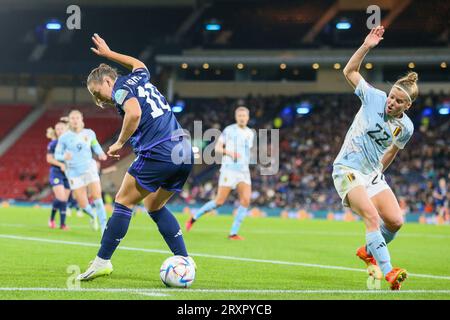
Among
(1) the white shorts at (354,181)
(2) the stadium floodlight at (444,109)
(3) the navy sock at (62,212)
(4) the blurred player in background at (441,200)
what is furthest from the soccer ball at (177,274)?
(2) the stadium floodlight at (444,109)

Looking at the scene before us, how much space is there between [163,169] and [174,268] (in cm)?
101

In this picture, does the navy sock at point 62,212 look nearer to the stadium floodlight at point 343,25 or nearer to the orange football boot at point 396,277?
the orange football boot at point 396,277

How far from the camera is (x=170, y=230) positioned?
934cm

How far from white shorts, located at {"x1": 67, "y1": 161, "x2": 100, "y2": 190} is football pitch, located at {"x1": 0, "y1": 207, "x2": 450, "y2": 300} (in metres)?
1.03

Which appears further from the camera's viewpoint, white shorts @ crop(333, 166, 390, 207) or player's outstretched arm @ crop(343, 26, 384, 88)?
white shorts @ crop(333, 166, 390, 207)

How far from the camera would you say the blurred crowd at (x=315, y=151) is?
35.8 metres

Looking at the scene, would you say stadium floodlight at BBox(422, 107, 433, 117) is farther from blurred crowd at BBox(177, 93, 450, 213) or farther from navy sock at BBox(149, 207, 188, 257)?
navy sock at BBox(149, 207, 188, 257)

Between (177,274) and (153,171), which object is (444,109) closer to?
(153,171)

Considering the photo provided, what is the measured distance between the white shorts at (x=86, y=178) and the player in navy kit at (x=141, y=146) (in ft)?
27.9

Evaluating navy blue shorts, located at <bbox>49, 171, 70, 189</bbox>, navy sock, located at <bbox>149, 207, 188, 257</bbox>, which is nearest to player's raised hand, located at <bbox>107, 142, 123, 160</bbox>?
navy sock, located at <bbox>149, 207, 188, 257</bbox>

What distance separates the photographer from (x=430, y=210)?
1303 inches

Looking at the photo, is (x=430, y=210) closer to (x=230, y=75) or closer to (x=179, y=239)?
(x=230, y=75)

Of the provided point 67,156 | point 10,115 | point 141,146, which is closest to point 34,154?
point 10,115

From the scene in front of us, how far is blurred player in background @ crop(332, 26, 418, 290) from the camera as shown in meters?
9.00
